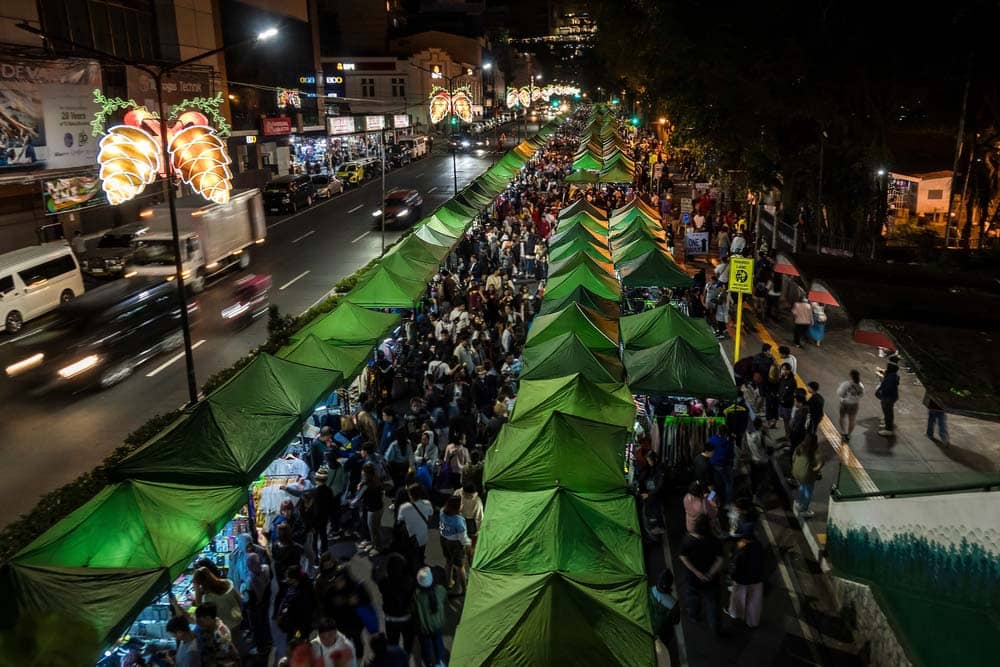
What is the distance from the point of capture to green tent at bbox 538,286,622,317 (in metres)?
16.0

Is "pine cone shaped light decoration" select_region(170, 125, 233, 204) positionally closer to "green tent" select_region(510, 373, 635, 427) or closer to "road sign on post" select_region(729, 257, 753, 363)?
"green tent" select_region(510, 373, 635, 427)

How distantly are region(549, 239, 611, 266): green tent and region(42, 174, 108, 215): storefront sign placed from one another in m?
19.3

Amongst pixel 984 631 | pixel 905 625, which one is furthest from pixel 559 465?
pixel 984 631

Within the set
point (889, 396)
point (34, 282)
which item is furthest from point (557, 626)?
point (34, 282)

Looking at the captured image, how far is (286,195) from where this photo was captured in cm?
4147

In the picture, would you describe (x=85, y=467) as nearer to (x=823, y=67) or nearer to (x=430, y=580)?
(x=430, y=580)

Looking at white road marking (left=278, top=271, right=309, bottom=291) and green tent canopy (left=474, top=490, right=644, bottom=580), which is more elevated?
green tent canopy (left=474, top=490, right=644, bottom=580)

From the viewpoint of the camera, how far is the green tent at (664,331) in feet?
45.2

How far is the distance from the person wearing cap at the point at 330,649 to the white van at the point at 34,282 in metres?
17.2

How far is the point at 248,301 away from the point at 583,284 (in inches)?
459

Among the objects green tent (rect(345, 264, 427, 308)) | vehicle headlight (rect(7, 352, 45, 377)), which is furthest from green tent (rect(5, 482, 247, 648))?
vehicle headlight (rect(7, 352, 45, 377))

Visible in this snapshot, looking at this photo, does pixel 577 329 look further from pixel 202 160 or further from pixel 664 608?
pixel 202 160

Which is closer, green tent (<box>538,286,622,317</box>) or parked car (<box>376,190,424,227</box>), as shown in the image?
green tent (<box>538,286,622,317</box>)

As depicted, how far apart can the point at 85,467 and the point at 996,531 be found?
13.2 m
